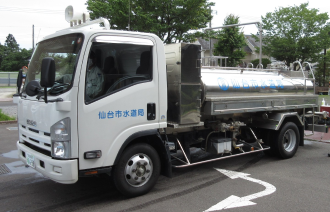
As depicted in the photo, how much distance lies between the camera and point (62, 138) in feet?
12.8

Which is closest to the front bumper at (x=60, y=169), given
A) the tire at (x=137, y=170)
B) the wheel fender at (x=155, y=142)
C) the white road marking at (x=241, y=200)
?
the tire at (x=137, y=170)

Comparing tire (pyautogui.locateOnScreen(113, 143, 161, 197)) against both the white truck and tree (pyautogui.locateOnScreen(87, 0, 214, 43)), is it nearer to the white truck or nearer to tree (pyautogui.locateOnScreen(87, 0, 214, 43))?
the white truck

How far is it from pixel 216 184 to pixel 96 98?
278 cm

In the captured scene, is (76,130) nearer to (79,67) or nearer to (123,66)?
(79,67)

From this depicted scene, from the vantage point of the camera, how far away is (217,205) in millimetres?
4496

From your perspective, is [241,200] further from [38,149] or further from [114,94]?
[38,149]

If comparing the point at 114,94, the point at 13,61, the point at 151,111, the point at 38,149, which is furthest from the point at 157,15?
the point at 13,61

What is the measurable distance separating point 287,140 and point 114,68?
205 inches

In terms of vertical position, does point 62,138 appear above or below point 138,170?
above

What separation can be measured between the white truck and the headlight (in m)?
0.01

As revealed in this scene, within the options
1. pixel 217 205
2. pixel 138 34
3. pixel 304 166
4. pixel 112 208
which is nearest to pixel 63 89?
pixel 138 34

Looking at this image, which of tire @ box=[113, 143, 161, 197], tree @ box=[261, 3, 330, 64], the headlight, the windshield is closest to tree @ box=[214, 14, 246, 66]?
tree @ box=[261, 3, 330, 64]

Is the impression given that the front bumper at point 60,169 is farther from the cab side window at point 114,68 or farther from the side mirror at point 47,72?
the side mirror at point 47,72

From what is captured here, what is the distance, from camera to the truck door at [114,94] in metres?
4.07
